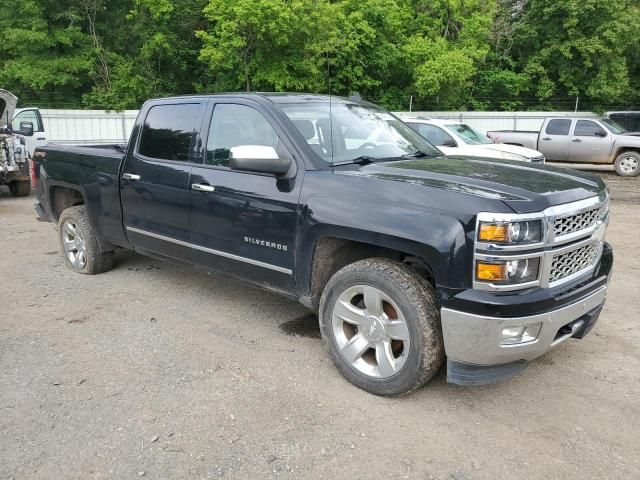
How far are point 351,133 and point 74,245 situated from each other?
3562 millimetres

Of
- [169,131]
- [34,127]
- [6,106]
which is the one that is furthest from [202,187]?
[34,127]

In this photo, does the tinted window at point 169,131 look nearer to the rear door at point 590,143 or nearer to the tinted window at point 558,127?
the rear door at point 590,143

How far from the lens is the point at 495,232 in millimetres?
2957

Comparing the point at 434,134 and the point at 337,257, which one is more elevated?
the point at 434,134

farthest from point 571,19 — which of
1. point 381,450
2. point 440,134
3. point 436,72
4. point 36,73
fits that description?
point 381,450

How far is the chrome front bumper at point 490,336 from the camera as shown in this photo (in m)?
3.01

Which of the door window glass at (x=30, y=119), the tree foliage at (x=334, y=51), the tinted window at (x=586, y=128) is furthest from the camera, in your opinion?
the tree foliage at (x=334, y=51)

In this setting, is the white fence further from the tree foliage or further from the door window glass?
the door window glass

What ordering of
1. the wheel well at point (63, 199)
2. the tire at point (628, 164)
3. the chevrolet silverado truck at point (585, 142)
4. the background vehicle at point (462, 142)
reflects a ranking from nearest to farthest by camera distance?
the wheel well at point (63, 199)
the background vehicle at point (462, 142)
the tire at point (628, 164)
the chevrolet silverado truck at point (585, 142)

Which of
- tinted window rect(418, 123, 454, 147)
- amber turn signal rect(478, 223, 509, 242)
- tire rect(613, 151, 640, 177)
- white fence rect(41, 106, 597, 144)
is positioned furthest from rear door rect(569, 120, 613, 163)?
amber turn signal rect(478, 223, 509, 242)

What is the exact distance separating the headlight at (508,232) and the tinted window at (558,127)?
15.6 metres

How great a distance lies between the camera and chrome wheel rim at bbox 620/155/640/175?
15859mm

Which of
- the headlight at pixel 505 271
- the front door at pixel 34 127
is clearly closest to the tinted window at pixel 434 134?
the front door at pixel 34 127

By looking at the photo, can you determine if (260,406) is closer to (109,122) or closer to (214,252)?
(214,252)
